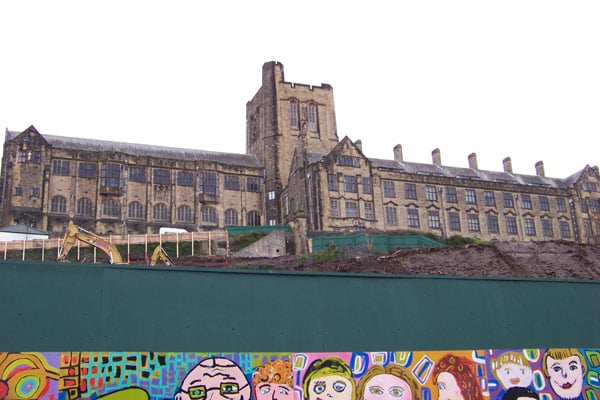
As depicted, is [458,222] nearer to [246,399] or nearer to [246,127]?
[246,127]

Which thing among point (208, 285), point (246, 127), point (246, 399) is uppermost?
point (246, 127)

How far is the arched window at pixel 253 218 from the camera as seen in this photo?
70500mm

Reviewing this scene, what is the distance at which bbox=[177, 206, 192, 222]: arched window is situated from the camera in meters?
67.6

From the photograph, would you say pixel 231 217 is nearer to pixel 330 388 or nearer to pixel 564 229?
pixel 564 229

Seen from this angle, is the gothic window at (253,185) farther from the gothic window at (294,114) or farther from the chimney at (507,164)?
the chimney at (507,164)

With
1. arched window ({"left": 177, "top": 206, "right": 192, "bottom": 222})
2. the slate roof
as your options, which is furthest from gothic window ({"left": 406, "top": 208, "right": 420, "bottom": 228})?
arched window ({"left": 177, "top": 206, "right": 192, "bottom": 222})

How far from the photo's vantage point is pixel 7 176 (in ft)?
199

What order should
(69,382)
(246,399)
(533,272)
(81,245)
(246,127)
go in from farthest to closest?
(246,127) → (81,245) → (533,272) → (246,399) → (69,382)

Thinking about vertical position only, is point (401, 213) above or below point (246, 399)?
above

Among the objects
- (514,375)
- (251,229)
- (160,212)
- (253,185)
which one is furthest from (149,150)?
(514,375)

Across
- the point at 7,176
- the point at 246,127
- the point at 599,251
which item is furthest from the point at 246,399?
the point at 246,127

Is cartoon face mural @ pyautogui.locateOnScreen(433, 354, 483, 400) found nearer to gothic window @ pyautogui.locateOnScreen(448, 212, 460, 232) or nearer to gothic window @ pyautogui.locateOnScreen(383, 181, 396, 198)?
gothic window @ pyautogui.locateOnScreen(383, 181, 396, 198)

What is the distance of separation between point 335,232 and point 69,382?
49.1m

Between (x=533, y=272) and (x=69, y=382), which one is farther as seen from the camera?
(x=533, y=272)
